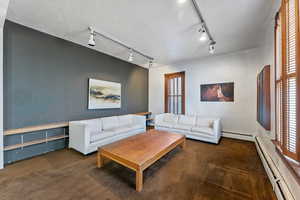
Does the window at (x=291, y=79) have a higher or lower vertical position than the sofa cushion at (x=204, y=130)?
higher

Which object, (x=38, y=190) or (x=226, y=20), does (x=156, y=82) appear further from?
(x=38, y=190)

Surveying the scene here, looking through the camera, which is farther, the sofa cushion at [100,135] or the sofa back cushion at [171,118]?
the sofa back cushion at [171,118]

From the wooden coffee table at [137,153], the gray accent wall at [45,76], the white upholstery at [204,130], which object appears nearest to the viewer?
the wooden coffee table at [137,153]

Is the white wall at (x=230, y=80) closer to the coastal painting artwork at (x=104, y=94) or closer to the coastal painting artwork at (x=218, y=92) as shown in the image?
the coastal painting artwork at (x=218, y=92)

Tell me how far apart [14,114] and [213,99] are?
5.47 metres

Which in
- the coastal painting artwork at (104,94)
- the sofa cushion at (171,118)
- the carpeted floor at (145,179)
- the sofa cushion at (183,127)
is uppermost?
the coastal painting artwork at (104,94)

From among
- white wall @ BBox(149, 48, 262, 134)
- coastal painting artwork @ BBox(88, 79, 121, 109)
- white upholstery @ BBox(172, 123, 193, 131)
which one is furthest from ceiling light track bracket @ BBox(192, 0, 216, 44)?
coastal painting artwork @ BBox(88, 79, 121, 109)

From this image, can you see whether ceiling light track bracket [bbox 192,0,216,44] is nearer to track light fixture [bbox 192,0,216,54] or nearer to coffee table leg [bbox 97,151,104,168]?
track light fixture [bbox 192,0,216,54]

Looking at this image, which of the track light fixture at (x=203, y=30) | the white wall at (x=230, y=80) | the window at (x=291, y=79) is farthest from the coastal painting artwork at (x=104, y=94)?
the window at (x=291, y=79)

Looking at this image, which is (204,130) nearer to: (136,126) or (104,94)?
(136,126)

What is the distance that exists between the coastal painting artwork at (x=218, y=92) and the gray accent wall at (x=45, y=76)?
3566 mm

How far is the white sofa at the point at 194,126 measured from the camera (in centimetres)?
352

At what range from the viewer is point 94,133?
10.1ft

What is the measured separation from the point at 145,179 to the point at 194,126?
2.63m
